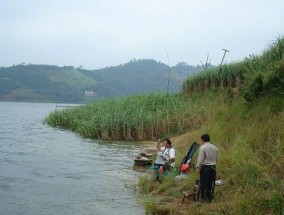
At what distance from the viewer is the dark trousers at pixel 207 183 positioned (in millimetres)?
8975

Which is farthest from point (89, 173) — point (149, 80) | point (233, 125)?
point (149, 80)

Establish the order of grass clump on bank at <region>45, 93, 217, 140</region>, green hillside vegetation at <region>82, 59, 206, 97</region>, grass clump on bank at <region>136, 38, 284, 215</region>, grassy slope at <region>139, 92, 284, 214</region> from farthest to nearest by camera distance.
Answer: green hillside vegetation at <region>82, 59, 206, 97</region>
grass clump on bank at <region>45, 93, 217, 140</region>
grass clump on bank at <region>136, 38, 284, 215</region>
grassy slope at <region>139, 92, 284, 214</region>

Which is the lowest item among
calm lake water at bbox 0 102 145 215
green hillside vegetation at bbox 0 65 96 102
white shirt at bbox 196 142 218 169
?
calm lake water at bbox 0 102 145 215

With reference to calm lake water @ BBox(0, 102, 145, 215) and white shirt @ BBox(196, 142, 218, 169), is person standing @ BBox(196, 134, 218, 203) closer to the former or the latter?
white shirt @ BBox(196, 142, 218, 169)

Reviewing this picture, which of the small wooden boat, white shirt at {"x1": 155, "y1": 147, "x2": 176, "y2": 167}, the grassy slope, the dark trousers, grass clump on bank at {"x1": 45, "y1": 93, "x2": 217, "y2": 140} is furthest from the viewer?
grass clump on bank at {"x1": 45, "y1": 93, "x2": 217, "y2": 140}

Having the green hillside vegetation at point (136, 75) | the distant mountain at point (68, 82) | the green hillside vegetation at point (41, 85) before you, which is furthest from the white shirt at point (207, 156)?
the green hillside vegetation at point (41, 85)

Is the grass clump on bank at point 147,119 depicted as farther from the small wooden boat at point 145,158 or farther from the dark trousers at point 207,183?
the dark trousers at point 207,183

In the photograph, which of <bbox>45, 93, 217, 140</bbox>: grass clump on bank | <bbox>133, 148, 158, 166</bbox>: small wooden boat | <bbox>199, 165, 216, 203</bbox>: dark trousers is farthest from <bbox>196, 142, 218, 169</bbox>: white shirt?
<bbox>45, 93, 217, 140</bbox>: grass clump on bank

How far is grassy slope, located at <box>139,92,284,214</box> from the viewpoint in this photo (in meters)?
7.90

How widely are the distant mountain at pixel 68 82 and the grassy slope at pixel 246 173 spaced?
110 metres

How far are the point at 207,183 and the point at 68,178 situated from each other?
693cm

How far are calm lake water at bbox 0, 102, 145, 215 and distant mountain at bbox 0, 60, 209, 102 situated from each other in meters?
102

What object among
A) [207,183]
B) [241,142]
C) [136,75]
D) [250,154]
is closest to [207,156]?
[207,183]

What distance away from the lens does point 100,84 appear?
479 feet
